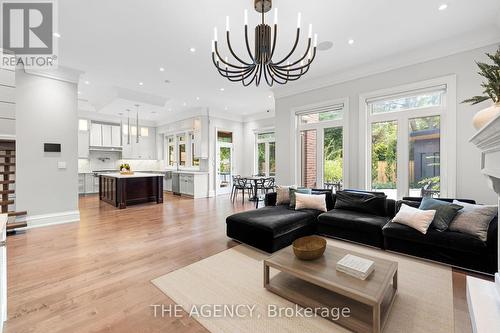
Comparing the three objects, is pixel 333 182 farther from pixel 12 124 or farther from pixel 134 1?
pixel 12 124

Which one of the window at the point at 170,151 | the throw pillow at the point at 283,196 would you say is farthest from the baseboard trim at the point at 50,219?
the window at the point at 170,151

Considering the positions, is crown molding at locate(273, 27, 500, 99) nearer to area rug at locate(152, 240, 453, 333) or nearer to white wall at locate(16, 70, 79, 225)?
area rug at locate(152, 240, 453, 333)

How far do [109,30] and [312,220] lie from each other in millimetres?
4317

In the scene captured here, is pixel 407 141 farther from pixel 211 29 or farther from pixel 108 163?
pixel 108 163

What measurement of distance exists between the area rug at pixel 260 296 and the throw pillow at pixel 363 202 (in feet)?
2.71

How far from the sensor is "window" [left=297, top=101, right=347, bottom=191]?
4.97 m

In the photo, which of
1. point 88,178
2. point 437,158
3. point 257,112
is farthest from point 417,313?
point 88,178

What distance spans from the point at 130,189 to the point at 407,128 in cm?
686

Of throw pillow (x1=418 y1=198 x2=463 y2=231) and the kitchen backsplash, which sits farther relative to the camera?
the kitchen backsplash

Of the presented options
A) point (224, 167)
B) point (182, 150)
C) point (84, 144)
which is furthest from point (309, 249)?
point (84, 144)

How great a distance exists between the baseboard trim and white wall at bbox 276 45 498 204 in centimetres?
476

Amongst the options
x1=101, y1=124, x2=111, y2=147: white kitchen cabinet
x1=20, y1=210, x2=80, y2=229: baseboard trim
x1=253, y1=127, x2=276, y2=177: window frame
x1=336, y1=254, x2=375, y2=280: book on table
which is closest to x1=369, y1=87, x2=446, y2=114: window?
x1=336, y1=254, x2=375, y2=280: book on table

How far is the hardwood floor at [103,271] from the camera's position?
1.80 meters

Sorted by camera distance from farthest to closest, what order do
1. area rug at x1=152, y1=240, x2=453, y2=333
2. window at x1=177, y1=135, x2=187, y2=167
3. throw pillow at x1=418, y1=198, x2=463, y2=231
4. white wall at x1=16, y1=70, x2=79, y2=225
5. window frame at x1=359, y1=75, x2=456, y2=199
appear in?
window at x1=177, y1=135, x2=187, y2=167 → white wall at x1=16, y1=70, x2=79, y2=225 → window frame at x1=359, y1=75, x2=456, y2=199 → throw pillow at x1=418, y1=198, x2=463, y2=231 → area rug at x1=152, y1=240, x2=453, y2=333
